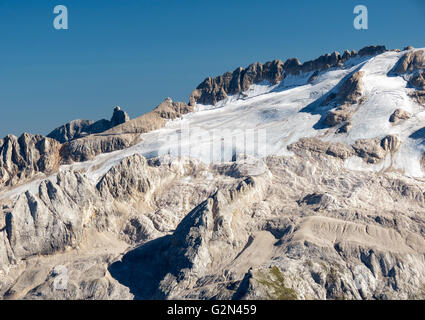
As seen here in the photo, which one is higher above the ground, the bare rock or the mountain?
the bare rock

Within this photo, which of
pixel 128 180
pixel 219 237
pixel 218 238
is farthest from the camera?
pixel 128 180

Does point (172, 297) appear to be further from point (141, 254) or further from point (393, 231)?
point (393, 231)

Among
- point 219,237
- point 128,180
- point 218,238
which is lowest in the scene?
point 218,238

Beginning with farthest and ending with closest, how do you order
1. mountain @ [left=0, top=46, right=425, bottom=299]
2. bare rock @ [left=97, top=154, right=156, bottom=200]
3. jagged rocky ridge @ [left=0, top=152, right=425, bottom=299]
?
bare rock @ [left=97, top=154, right=156, bottom=200]
mountain @ [left=0, top=46, right=425, bottom=299]
jagged rocky ridge @ [left=0, top=152, right=425, bottom=299]

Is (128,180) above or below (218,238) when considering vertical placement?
above

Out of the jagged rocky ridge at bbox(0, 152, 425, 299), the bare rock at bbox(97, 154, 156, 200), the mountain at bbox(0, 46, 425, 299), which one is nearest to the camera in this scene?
the jagged rocky ridge at bbox(0, 152, 425, 299)

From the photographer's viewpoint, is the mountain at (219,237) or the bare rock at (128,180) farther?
the bare rock at (128,180)

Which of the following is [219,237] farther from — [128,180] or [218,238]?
[128,180]

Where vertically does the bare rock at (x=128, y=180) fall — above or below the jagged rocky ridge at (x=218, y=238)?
above

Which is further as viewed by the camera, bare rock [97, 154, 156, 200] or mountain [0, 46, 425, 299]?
bare rock [97, 154, 156, 200]

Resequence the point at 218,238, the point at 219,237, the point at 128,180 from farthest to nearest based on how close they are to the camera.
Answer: the point at 128,180 < the point at 219,237 < the point at 218,238

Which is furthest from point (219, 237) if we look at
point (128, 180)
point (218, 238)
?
point (128, 180)

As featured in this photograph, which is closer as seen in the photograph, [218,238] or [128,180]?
[218,238]
